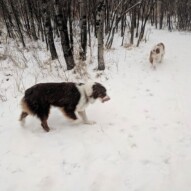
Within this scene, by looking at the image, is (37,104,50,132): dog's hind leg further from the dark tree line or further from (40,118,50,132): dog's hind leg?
the dark tree line

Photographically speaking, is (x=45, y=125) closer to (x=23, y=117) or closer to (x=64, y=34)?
(x=23, y=117)

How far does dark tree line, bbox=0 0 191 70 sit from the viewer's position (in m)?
8.40

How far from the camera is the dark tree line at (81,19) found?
8398 mm

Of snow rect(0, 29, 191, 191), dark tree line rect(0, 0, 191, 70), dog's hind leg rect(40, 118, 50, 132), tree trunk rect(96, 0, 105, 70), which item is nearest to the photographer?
snow rect(0, 29, 191, 191)

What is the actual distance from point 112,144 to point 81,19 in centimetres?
537

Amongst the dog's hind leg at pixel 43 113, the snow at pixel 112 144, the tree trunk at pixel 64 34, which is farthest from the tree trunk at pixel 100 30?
the dog's hind leg at pixel 43 113

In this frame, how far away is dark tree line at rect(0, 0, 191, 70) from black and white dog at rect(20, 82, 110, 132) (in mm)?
3113

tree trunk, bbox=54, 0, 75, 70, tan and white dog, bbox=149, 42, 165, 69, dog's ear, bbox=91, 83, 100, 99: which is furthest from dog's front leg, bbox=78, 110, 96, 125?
tan and white dog, bbox=149, 42, 165, 69

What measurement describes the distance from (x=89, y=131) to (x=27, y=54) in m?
6.10

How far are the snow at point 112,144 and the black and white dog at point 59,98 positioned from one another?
17.0 inches

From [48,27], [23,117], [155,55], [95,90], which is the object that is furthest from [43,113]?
[48,27]

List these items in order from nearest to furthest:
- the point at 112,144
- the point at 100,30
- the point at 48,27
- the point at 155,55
Answer: the point at 112,144 → the point at 100,30 → the point at 155,55 → the point at 48,27

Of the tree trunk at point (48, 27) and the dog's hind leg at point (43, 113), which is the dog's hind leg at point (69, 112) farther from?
the tree trunk at point (48, 27)

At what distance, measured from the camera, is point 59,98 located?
17.3 ft
